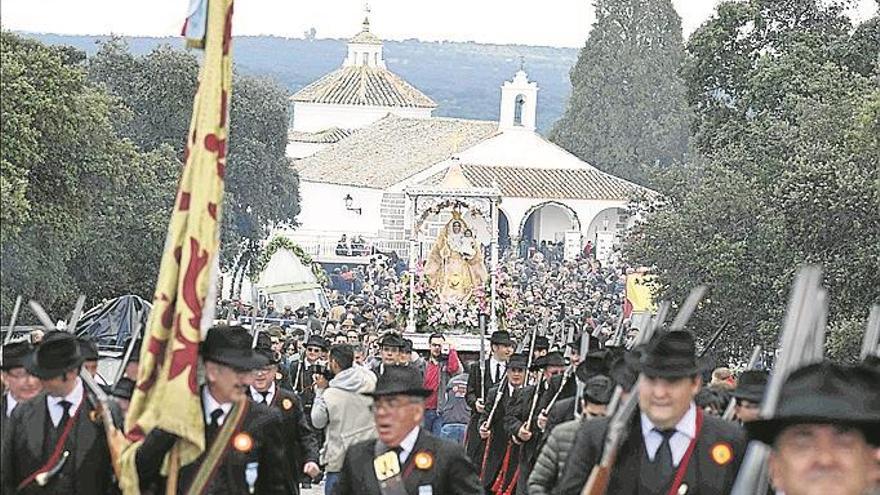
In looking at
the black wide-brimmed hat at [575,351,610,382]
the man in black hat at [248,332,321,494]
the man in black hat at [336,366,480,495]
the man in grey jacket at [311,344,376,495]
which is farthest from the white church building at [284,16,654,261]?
the man in black hat at [336,366,480,495]

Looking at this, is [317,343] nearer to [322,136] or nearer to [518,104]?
[518,104]

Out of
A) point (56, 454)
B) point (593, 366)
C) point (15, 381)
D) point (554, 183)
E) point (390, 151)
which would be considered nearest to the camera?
point (56, 454)

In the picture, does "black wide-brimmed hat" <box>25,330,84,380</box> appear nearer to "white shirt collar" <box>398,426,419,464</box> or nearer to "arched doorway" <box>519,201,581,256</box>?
"white shirt collar" <box>398,426,419,464</box>

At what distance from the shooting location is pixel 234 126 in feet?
238

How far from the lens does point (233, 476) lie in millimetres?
10414

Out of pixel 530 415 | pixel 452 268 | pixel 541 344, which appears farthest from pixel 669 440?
pixel 452 268

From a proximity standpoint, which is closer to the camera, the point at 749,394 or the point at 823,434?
the point at 823,434

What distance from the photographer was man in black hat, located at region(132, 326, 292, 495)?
10.3 meters

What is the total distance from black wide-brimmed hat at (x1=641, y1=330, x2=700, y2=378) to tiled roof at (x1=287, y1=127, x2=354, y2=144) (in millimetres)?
120305

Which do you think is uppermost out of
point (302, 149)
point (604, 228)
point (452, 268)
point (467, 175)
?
point (452, 268)

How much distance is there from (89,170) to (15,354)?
77.8 ft

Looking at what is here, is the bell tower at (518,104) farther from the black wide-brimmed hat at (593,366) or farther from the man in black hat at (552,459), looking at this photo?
the man in black hat at (552,459)

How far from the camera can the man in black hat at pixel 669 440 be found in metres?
9.29

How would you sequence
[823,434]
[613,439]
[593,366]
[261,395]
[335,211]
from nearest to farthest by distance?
[823,434] → [613,439] → [593,366] → [261,395] → [335,211]
